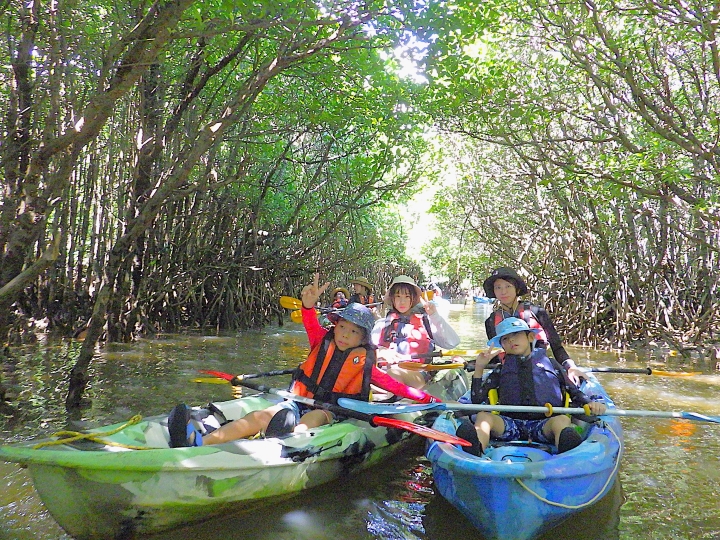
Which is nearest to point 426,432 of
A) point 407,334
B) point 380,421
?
point 380,421

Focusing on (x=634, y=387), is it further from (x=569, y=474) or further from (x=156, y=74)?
(x=156, y=74)

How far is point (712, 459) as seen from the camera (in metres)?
4.12

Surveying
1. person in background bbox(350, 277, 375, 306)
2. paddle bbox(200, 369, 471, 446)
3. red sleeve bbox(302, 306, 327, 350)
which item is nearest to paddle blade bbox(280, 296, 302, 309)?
red sleeve bbox(302, 306, 327, 350)

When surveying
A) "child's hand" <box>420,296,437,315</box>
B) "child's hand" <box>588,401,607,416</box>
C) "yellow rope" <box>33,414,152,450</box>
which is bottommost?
"yellow rope" <box>33,414,152,450</box>

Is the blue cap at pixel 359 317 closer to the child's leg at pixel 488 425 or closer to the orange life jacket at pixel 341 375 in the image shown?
the orange life jacket at pixel 341 375

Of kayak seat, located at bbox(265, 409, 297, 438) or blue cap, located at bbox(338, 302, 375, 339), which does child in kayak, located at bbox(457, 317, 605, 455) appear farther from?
kayak seat, located at bbox(265, 409, 297, 438)

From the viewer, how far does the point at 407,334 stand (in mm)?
5680

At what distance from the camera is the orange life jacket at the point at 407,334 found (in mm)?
5617

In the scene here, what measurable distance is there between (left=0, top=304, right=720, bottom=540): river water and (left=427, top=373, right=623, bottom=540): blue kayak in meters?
0.25

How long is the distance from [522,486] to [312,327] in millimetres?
2004

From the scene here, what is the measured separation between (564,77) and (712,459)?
6216 mm

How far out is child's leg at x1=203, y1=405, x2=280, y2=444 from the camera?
322 cm

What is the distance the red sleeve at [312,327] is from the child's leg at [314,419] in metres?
0.59

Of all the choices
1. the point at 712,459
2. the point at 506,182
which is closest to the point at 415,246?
the point at 506,182
